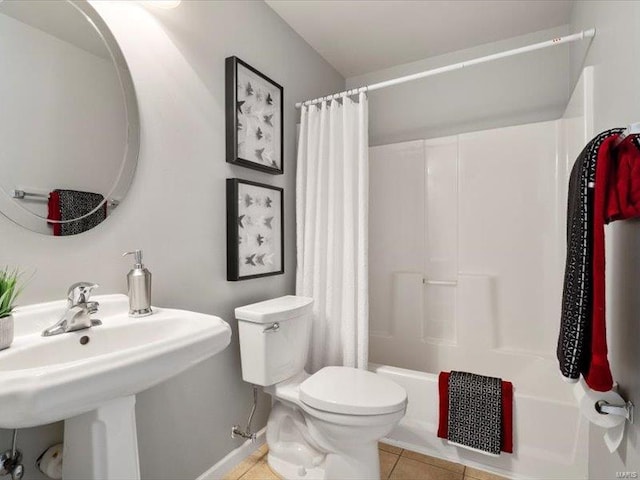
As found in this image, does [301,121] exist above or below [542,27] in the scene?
below

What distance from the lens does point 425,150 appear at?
8.00 feet

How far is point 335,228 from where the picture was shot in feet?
6.26

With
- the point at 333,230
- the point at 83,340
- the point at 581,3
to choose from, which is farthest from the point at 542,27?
the point at 83,340

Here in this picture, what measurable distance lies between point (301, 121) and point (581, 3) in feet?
5.02

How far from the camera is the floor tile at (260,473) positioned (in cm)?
159

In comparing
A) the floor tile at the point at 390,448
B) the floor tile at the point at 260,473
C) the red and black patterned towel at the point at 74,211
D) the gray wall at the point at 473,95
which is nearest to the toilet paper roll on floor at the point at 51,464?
the red and black patterned towel at the point at 74,211

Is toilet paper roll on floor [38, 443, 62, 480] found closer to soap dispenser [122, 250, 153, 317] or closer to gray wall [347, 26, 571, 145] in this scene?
soap dispenser [122, 250, 153, 317]

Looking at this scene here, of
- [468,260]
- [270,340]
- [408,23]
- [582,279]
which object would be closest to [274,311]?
[270,340]

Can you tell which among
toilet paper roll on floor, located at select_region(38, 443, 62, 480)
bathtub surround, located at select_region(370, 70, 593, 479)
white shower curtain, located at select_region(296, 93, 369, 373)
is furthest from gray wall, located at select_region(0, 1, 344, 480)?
bathtub surround, located at select_region(370, 70, 593, 479)

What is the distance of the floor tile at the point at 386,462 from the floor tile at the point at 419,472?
0.9 inches

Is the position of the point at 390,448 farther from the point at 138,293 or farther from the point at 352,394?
the point at 138,293

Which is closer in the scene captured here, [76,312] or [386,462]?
[76,312]

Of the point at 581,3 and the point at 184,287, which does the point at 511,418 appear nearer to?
the point at 184,287

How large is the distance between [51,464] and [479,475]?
5.66 feet
